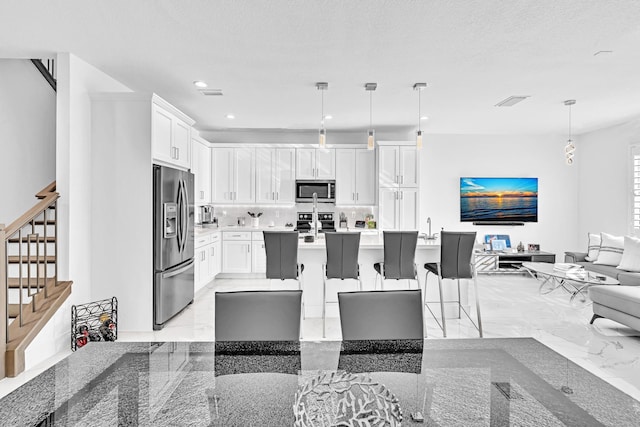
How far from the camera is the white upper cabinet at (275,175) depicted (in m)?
6.89

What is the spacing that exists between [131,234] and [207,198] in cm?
284

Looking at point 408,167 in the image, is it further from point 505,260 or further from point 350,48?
point 350,48

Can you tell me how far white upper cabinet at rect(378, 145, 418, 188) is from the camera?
670cm

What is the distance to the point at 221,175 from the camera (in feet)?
22.6

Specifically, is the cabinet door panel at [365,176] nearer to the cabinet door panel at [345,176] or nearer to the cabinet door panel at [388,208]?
the cabinet door panel at [345,176]

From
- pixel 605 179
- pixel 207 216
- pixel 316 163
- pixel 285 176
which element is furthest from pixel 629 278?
pixel 207 216

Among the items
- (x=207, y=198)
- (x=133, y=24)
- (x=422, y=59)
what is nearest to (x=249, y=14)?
(x=133, y=24)

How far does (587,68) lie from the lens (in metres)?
3.77

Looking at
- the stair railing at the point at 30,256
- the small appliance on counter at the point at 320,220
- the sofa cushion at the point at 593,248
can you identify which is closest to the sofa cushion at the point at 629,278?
the sofa cushion at the point at 593,248

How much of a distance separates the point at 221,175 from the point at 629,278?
19.9 ft

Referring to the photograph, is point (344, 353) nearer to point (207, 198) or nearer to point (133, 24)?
point (133, 24)

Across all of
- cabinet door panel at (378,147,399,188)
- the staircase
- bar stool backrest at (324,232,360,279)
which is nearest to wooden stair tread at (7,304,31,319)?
the staircase

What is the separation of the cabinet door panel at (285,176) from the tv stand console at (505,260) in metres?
3.48

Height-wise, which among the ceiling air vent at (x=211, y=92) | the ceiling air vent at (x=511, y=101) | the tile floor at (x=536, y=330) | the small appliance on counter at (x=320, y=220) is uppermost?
the ceiling air vent at (x=211, y=92)
